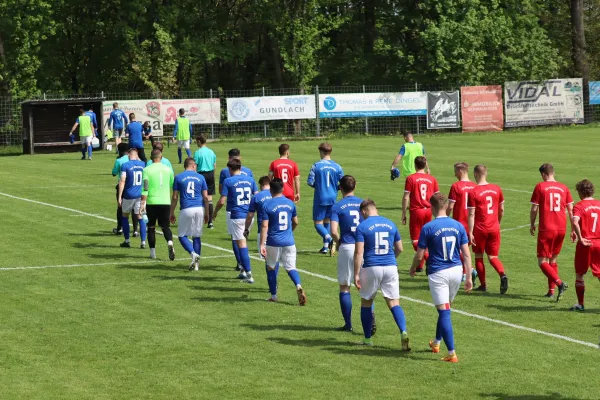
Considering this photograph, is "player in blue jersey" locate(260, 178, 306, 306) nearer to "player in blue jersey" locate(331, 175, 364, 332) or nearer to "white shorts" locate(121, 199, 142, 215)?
"player in blue jersey" locate(331, 175, 364, 332)

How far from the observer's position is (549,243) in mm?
16719

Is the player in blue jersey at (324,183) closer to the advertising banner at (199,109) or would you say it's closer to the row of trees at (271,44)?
the advertising banner at (199,109)

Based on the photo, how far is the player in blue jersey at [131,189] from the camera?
21719 millimetres

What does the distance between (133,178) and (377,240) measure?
9905 millimetres

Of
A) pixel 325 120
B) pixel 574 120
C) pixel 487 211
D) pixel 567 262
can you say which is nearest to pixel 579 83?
pixel 574 120

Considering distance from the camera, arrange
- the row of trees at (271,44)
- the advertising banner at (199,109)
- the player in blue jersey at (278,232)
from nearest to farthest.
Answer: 1. the player in blue jersey at (278,232)
2. the advertising banner at (199,109)
3. the row of trees at (271,44)

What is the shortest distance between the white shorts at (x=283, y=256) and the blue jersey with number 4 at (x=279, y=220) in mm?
69

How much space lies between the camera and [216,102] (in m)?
51.0

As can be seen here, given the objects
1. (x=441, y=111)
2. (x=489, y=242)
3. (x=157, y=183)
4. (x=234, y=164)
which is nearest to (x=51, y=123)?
(x=441, y=111)

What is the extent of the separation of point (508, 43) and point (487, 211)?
1876 inches

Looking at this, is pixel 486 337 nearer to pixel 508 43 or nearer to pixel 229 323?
pixel 229 323

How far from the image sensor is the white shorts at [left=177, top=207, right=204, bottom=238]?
18984mm

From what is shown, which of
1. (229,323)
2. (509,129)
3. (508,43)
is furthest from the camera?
(508,43)

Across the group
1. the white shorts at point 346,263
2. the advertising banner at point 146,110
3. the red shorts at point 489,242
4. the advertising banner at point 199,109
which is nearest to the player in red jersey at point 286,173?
the red shorts at point 489,242
